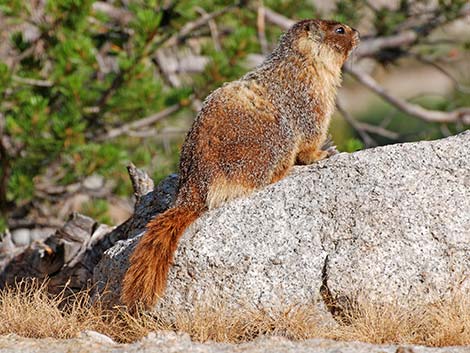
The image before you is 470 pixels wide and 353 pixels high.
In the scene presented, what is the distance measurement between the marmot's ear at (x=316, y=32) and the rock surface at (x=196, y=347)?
9.18ft

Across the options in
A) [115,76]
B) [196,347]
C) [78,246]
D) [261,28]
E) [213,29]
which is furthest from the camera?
[213,29]

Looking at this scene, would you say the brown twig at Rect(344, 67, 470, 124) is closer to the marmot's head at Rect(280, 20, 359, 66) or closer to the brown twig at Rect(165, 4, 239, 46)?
the brown twig at Rect(165, 4, 239, 46)

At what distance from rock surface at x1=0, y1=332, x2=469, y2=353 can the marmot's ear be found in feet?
9.18

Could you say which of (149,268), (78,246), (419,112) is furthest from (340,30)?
(419,112)

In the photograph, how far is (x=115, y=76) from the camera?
10.1 m

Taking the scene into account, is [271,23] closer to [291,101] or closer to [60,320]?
[291,101]

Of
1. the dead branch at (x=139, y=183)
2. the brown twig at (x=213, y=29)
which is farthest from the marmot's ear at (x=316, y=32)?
the brown twig at (x=213, y=29)

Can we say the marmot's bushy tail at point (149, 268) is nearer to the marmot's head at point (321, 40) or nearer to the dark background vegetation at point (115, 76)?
the marmot's head at point (321, 40)

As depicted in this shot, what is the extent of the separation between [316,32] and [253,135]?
51.7 inches

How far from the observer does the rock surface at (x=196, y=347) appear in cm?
503

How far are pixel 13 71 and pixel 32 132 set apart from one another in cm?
109

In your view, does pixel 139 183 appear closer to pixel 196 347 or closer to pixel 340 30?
pixel 340 30

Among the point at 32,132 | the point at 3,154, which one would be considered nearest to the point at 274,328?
the point at 32,132

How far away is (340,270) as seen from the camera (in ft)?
19.0
